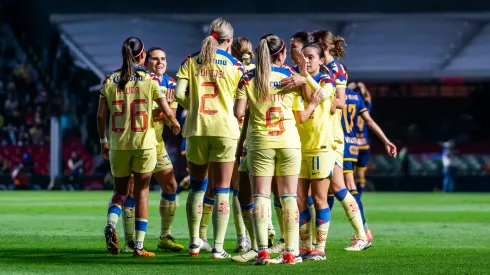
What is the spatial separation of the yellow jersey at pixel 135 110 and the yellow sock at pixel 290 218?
5.85ft

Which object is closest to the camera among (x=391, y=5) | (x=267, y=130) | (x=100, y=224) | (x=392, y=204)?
(x=267, y=130)

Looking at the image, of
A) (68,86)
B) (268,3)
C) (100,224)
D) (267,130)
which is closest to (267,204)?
(267,130)

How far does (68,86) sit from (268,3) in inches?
352

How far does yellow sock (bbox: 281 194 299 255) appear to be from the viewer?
9773mm

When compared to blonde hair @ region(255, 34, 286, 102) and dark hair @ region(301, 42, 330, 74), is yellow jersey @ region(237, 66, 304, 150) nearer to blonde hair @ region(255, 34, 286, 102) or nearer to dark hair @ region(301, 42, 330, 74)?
blonde hair @ region(255, 34, 286, 102)

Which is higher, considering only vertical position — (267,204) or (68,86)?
(68,86)

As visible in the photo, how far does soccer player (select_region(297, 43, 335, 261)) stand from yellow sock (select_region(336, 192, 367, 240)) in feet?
3.87

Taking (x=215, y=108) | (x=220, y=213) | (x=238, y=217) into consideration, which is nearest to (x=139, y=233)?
(x=220, y=213)

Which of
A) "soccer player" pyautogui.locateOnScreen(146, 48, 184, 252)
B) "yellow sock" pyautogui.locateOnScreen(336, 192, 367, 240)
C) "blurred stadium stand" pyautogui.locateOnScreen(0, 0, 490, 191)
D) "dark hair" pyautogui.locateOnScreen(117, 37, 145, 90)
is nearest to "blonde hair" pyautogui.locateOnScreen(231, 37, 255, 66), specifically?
"soccer player" pyautogui.locateOnScreen(146, 48, 184, 252)

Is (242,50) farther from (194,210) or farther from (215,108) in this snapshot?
(194,210)

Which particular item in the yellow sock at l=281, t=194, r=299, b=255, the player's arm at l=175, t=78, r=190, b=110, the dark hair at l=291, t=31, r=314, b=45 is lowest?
the yellow sock at l=281, t=194, r=299, b=255

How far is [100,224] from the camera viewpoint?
16.8m

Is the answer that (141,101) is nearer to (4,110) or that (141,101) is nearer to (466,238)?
(466,238)

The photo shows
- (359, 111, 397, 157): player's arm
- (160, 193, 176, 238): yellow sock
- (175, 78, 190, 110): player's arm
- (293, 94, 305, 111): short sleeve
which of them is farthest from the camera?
(359, 111, 397, 157): player's arm
